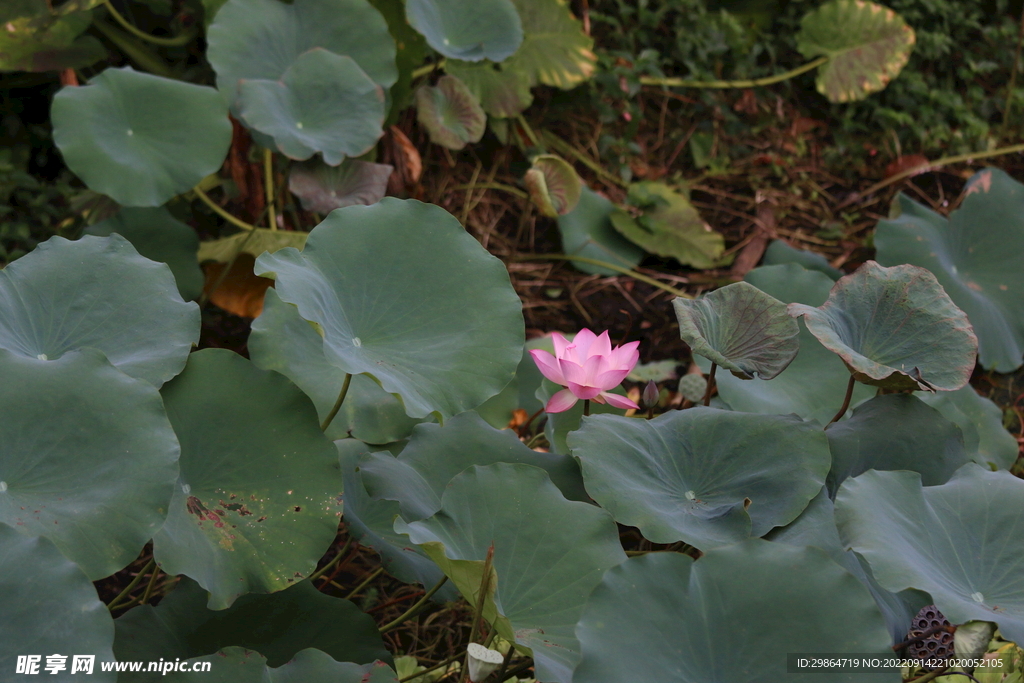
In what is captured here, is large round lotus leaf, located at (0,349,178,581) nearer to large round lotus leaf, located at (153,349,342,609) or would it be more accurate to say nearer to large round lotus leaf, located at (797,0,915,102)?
large round lotus leaf, located at (153,349,342,609)

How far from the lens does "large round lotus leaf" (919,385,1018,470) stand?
141 centimetres

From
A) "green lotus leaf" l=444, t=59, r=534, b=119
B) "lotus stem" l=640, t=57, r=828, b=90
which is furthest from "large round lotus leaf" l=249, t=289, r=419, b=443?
"lotus stem" l=640, t=57, r=828, b=90

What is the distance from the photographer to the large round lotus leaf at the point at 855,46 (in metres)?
2.85

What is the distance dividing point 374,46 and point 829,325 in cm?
132

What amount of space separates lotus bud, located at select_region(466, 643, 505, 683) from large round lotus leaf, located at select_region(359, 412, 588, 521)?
0.84 feet

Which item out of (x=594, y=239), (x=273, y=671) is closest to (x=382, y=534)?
(x=273, y=671)

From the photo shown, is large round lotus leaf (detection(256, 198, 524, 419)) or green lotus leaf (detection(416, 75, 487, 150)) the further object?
green lotus leaf (detection(416, 75, 487, 150))

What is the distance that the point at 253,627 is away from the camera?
1.08 m

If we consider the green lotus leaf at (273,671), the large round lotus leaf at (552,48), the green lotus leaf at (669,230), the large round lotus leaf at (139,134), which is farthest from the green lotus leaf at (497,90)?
the green lotus leaf at (273,671)

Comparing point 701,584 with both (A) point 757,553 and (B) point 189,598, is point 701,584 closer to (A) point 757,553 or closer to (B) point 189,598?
(A) point 757,553

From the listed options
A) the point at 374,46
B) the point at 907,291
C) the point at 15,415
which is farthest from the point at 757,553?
the point at 374,46

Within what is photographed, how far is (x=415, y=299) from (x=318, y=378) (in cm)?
26

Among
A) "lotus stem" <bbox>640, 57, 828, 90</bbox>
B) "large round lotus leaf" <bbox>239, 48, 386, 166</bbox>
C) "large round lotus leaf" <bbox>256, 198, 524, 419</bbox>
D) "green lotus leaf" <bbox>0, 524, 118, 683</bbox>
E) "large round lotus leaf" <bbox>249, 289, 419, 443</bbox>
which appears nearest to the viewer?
"green lotus leaf" <bbox>0, 524, 118, 683</bbox>

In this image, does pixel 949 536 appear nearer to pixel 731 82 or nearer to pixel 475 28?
pixel 475 28
